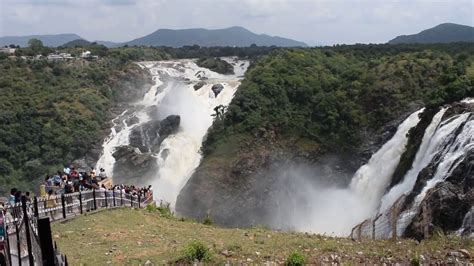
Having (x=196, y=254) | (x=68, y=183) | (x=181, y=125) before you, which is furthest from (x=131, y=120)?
(x=196, y=254)

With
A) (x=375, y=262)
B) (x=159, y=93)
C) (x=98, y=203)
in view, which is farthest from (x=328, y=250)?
(x=159, y=93)

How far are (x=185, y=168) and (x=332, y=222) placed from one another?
17109 millimetres

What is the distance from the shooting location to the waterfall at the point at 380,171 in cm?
3356

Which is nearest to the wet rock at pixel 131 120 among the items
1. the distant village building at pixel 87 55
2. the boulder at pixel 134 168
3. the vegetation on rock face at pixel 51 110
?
the vegetation on rock face at pixel 51 110

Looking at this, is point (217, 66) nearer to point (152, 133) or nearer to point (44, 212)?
point (152, 133)

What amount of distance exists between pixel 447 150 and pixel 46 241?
2257 centimetres

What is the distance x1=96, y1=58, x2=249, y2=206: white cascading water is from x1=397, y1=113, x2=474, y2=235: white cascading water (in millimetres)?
25505

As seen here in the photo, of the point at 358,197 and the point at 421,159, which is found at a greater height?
the point at 421,159

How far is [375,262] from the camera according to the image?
10.5 m

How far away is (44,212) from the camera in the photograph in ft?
49.3

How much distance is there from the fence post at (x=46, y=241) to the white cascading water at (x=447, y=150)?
58.2 ft

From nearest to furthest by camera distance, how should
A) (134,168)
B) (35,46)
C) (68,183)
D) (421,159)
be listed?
(68,183) → (421,159) → (134,168) → (35,46)

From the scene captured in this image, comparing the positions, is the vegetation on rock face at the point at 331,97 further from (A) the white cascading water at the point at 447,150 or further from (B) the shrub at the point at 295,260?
(B) the shrub at the point at 295,260

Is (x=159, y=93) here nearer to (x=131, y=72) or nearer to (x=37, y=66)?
(x=131, y=72)
